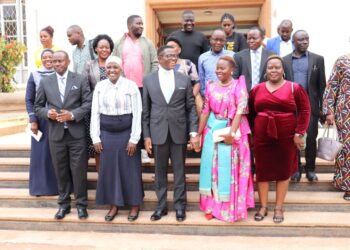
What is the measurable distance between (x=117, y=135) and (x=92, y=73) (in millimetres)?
777

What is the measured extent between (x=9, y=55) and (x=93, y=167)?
139 inches

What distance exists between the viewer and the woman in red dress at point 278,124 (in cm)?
365

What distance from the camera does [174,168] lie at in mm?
3910

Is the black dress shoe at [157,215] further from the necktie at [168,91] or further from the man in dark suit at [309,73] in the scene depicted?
the man in dark suit at [309,73]

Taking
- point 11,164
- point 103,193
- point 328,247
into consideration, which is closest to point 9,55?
point 11,164

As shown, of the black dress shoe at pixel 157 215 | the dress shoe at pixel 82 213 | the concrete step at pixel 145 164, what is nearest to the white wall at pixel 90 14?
the concrete step at pixel 145 164

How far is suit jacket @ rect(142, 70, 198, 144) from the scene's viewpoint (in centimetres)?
379

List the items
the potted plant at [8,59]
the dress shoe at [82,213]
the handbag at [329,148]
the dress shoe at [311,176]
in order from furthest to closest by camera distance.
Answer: the potted plant at [8,59]
the dress shoe at [311,176]
the dress shoe at [82,213]
the handbag at [329,148]

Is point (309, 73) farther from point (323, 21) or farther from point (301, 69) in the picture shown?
point (323, 21)

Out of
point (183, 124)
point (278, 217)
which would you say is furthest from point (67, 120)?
point (278, 217)

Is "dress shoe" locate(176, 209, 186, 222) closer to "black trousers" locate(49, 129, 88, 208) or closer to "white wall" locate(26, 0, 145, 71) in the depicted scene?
"black trousers" locate(49, 129, 88, 208)

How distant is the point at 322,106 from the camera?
4172mm

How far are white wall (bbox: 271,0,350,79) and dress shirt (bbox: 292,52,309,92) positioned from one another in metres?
2.97

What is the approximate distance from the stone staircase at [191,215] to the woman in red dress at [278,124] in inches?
7.6
